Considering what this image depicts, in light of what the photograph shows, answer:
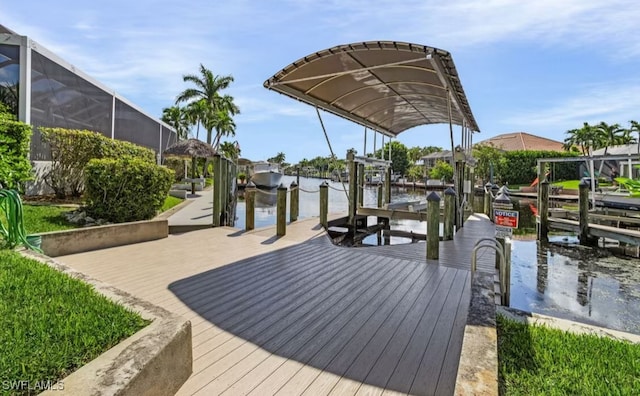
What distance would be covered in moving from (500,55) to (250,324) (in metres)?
7.90

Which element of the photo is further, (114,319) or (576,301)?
(576,301)

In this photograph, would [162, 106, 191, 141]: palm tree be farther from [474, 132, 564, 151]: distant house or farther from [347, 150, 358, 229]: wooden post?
[474, 132, 564, 151]: distant house

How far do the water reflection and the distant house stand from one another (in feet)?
126

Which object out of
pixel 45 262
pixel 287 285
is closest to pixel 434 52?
pixel 287 285

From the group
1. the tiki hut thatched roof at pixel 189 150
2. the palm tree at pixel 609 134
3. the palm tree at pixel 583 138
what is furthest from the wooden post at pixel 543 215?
the palm tree at pixel 609 134

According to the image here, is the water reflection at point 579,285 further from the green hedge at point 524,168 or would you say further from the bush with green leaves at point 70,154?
the green hedge at point 524,168

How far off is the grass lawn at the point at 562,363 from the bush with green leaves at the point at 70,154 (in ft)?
33.4

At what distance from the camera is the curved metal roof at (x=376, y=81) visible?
5113mm

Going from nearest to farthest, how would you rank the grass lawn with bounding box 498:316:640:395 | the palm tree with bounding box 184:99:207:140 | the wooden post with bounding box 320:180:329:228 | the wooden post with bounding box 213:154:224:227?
1. the grass lawn with bounding box 498:316:640:395
2. the wooden post with bounding box 213:154:224:227
3. the wooden post with bounding box 320:180:329:228
4. the palm tree with bounding box 184:99:207:140

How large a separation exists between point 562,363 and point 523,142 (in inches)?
1969

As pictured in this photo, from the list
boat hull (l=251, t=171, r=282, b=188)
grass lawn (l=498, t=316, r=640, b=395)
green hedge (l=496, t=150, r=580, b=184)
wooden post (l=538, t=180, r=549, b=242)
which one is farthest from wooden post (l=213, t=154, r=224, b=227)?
green hedge (l=496, t=150, r=580, b=184)

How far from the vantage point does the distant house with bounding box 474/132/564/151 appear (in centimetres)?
4381

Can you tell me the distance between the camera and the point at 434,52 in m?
4.61

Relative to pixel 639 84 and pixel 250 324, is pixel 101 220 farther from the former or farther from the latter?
pixel 639 84
